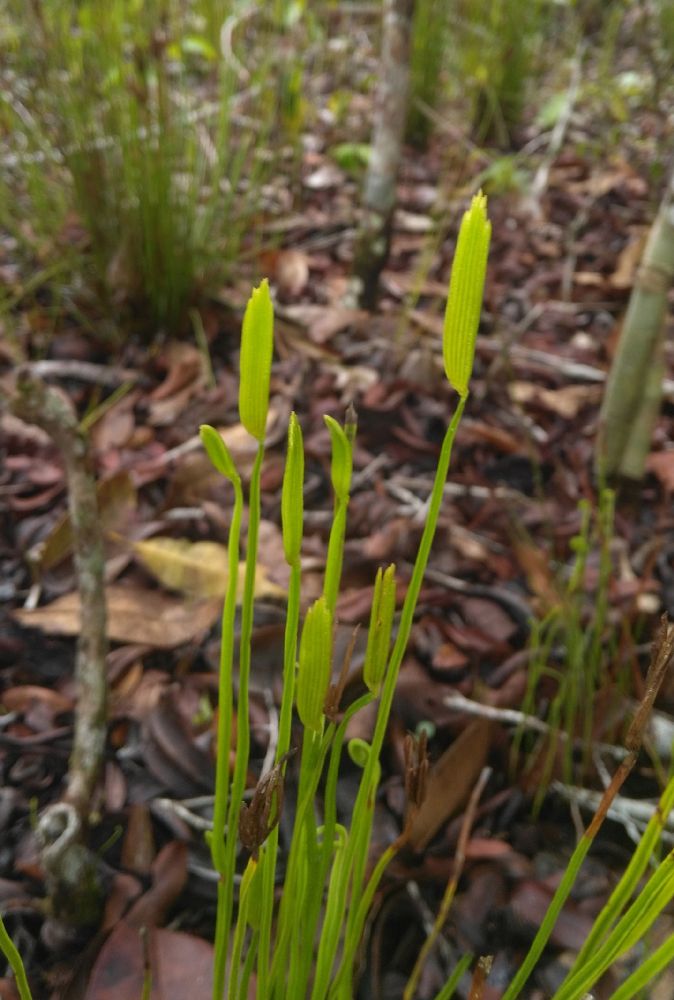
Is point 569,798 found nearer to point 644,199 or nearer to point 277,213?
point 277,213

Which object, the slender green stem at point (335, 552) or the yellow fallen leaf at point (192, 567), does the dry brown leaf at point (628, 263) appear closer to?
the yellow fallen leaf at point (192, 567)

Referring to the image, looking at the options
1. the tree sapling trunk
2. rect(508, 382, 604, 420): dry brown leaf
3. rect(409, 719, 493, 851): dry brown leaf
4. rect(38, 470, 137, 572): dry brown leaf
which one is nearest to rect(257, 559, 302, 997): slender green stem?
rect(409, 719, 493, 851): dry brown leaf

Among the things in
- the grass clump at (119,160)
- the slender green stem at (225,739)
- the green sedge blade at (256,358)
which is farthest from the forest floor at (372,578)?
the green sedge blade at (256,358)

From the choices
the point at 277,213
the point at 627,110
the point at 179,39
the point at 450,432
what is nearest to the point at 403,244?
the point at 277,213

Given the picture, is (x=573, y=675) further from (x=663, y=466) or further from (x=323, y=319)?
(x=323, y=319)

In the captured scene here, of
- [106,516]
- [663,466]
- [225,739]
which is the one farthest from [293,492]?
[663,466]

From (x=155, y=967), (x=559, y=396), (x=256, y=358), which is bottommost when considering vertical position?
(x=155, y=967)
